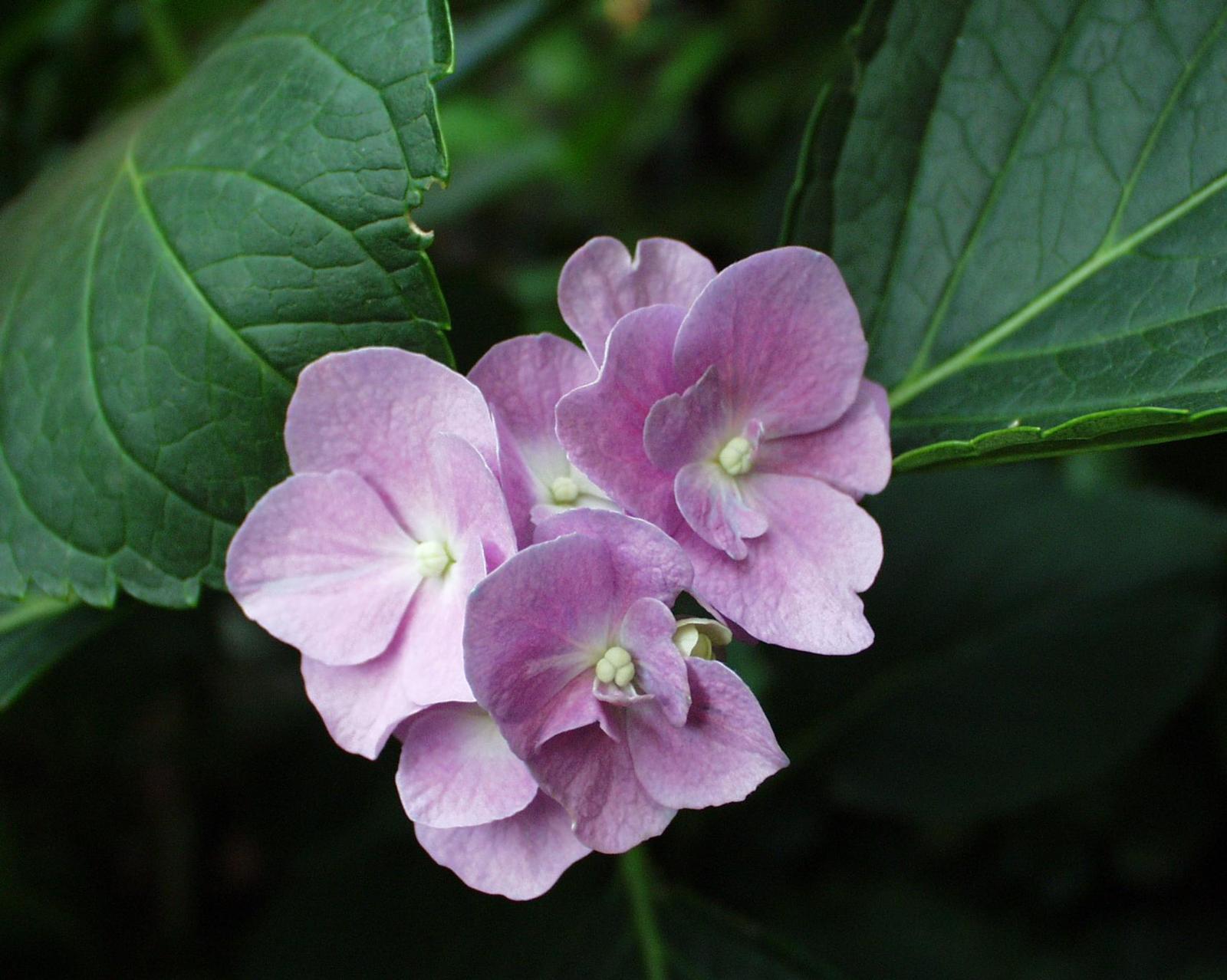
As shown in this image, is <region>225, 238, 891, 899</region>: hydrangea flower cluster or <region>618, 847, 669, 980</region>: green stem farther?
<region>618, 847, 669, 980</region>: green stem

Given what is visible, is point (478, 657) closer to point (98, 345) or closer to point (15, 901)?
point (98, 345)

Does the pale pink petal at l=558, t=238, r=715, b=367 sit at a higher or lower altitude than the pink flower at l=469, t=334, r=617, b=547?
higher

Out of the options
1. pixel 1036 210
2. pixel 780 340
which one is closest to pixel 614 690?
pixel 780 340

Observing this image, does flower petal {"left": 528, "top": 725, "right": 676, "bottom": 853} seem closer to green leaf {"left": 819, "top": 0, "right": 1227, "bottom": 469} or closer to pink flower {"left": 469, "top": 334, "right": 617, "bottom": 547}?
pink flower {"left": 469, "top": 334, "right": 617, "bottom": 547}

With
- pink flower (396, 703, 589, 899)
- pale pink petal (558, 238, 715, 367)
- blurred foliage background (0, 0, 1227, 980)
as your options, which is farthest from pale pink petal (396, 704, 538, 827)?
blurred foliage background (0, 0, 1227, 980)

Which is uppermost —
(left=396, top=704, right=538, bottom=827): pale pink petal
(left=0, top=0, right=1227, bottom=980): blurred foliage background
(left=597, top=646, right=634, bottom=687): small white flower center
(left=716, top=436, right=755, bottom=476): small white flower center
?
(left=716, top=436, right=755, bottom=476): small white flower center

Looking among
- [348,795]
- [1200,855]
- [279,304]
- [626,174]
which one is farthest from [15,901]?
[626,174]

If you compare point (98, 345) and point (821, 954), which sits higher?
point (98, 345)
